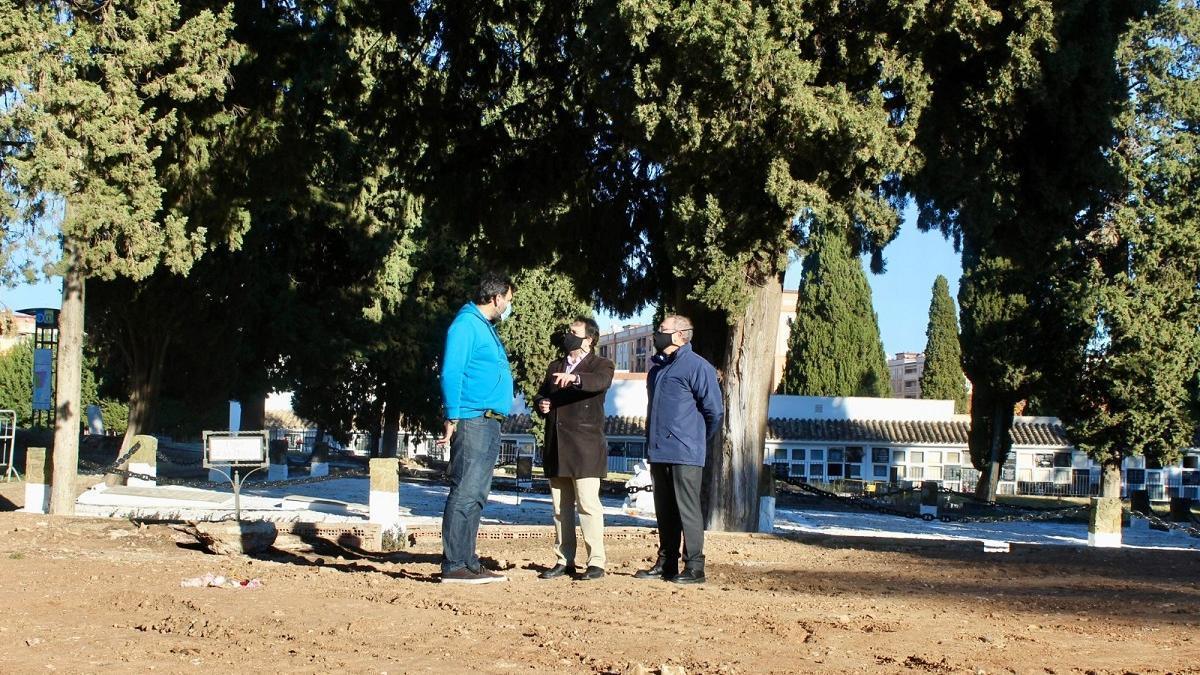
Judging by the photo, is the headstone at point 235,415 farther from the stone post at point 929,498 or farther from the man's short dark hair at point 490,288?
the man's short dark hair at point 490,288

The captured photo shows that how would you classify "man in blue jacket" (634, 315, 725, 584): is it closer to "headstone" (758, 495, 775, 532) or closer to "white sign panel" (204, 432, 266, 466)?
"white sign panel" (204, 432, 266, 466)

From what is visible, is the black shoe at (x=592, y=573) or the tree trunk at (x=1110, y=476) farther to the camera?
the tree trunk at (x=1110, y=476)

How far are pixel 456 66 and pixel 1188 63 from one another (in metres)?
20.0

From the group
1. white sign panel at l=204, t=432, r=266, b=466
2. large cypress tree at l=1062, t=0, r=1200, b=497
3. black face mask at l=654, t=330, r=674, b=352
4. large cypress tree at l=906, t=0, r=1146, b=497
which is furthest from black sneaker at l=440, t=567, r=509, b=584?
large cypress tree at l=1062, t=0, r=1200, b=497

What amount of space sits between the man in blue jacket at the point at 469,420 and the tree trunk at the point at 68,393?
9.24 meters

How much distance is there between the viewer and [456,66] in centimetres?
1672

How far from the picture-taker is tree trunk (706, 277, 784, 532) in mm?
14859

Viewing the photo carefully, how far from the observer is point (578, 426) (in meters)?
8.29

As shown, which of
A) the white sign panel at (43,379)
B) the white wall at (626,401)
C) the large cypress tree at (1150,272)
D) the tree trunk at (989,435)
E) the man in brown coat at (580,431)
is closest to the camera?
the man in brown coat at (580,431)

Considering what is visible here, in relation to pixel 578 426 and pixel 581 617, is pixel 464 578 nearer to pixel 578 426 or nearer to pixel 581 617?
pixel 578 426

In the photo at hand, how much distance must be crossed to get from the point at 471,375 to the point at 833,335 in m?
48.3

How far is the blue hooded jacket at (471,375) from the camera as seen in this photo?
7797 millimetres

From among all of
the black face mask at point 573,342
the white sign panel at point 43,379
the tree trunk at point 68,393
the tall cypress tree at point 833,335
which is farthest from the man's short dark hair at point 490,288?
the tall cypress tree at point 833,335

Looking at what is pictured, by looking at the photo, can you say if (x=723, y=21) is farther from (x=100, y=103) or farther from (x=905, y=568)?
(x=100, y=103)
